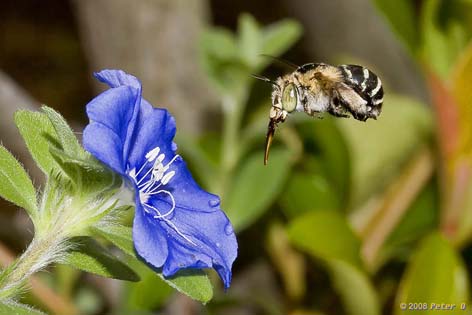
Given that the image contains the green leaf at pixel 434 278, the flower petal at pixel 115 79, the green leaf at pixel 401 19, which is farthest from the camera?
the green leaf at pixel 401 19

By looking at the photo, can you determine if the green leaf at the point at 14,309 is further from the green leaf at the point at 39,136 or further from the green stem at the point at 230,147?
the green stem at the point at 230,147

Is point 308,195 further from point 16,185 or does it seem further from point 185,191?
point 16,185

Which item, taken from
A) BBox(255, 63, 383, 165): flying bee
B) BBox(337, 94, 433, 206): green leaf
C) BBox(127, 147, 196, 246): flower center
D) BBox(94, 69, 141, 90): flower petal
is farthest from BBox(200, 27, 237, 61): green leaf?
BBox(94, 69, 141, 90): flower petal

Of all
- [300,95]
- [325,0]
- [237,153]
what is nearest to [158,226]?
[300,95]

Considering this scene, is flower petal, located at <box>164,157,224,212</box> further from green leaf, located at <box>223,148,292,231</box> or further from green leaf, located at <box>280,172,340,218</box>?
green leaf, located at <box>280,172,340,218</box>

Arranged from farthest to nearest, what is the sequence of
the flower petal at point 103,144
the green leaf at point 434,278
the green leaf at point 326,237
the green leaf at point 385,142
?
the green leaf at point 385,142 < the green leaf at point 326,237 < the green leaf at point 434,278 < the flower petal at point 103,144

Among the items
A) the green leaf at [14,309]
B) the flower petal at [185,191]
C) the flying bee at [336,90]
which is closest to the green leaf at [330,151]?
the flying bee at [336,90]
